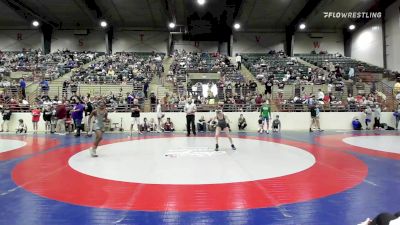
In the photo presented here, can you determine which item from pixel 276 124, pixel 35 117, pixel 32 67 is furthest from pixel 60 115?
pixel 32 67

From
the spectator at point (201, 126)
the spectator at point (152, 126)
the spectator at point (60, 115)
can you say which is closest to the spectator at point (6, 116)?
the spectator at point (60, 115)

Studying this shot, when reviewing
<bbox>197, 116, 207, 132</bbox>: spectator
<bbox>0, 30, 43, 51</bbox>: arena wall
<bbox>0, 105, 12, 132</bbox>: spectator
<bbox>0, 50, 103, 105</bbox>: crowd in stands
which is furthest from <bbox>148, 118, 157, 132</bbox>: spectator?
<bbox>0, 30, 43, 51</bbox>: arena wall

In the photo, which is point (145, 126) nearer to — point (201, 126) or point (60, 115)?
point (201, 126)

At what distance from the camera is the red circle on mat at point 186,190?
4.19m

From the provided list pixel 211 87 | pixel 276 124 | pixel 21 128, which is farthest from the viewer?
pixel 211 87

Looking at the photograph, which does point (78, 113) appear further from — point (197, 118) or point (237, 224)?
point (237, 224)

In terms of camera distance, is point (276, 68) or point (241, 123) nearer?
point (241, 123)

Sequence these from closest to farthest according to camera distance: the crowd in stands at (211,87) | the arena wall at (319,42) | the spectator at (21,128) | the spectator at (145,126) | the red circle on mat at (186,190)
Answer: the red circle on mat at (186,190) < the spectator at (21,128) < the spectator at (145,126) < the crowd in stands at (211,87) < the arena wall at (319,42)

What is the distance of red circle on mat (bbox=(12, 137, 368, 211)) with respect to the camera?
165 inches

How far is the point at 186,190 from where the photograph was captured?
4.80 metres

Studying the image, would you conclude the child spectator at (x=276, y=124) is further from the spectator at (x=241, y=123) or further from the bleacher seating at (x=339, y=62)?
the bleacher seating at (x=339, y=62)

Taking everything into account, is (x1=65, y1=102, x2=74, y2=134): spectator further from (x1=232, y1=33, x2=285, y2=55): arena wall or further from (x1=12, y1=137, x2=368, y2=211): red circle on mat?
(x1=232, y1=33, x2=285, y2=55): arena wall

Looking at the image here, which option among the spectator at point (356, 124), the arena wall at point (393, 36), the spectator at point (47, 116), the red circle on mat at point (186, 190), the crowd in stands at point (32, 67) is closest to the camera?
the red circle on mat at point (186, 190)

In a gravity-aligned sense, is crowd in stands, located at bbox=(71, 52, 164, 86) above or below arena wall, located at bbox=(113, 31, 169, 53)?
below
